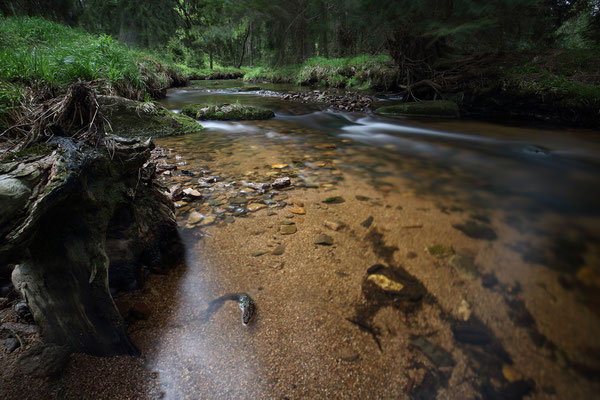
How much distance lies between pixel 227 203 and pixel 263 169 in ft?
3.29

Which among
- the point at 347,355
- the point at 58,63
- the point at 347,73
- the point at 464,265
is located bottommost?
the point at 347,355

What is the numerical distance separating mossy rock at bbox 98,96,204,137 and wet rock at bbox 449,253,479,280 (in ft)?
16.4

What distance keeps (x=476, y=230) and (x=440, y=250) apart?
0.46 metres

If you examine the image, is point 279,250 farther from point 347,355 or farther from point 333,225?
point 347,355

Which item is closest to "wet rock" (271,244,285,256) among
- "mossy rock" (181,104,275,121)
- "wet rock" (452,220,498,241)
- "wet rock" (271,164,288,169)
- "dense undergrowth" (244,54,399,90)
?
"wet rock" (452,220,498,241)

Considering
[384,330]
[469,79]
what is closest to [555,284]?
[384,330]

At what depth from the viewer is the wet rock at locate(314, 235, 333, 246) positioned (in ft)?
6.41

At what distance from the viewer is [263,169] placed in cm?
344

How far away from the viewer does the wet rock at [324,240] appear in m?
1.95

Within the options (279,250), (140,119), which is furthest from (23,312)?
(140,119)

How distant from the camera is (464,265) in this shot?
1.70 meters

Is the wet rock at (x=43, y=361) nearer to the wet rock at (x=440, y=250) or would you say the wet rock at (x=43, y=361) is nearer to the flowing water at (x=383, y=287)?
the flowing water at (x=383, y=287)

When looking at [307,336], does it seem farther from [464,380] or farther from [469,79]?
[469,79]

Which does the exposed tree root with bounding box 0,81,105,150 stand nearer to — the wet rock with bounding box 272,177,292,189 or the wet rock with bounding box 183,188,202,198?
the wet rock with bounding box 183,188,202,198
